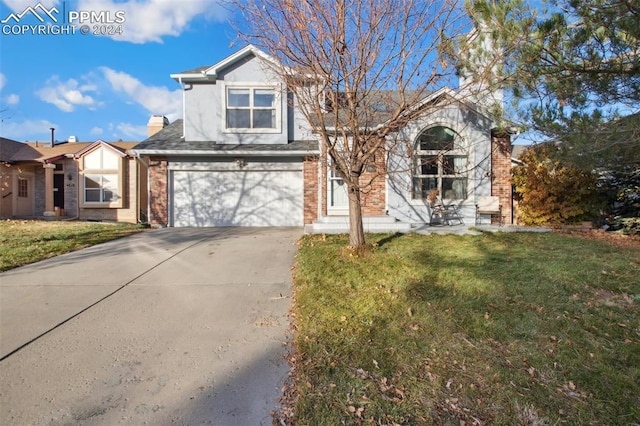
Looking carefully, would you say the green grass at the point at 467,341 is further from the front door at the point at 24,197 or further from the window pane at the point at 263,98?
the front door at the point at 24,197

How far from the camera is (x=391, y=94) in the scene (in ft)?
21.1

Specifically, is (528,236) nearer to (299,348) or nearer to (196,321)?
(299,348)

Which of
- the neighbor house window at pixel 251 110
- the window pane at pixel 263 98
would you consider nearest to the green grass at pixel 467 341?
the neighbor house window at pixel 251 110

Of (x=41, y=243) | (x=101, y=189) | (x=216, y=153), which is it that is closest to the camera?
(x=41, y=243)

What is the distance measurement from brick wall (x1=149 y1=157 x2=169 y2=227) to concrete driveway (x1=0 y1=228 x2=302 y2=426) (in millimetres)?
5843

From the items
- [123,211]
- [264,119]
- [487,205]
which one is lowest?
[123,211]

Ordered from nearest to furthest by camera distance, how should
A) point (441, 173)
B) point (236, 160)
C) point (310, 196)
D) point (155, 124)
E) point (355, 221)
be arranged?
point (355, 221) → point (441, 173) → point (310, 196) → point (236, 160) → point (155, 124)

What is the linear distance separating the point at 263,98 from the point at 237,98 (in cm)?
95

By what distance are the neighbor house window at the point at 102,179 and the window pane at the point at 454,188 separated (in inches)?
601

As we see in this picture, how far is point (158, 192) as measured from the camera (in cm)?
1232

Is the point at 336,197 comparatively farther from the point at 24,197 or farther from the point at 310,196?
the point at 24,197

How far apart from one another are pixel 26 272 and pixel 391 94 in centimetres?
729

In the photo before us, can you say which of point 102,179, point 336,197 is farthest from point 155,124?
point 336,197

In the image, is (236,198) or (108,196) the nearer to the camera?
(236,198)
